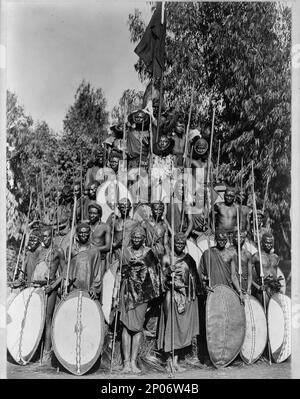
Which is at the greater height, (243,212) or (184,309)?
(243,212)

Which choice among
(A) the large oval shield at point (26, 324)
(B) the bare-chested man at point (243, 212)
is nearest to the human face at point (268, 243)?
(B) the bare-chested man at point (243, 212)

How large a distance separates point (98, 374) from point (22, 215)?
3.95 metres

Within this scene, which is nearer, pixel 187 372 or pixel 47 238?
pixel 187 372

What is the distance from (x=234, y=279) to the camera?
473 inches

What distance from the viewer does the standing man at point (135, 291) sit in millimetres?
11477

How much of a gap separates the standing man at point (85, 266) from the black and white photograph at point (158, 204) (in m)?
0.02

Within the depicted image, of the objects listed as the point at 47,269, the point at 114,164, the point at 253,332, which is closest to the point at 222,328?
the point at 253,332

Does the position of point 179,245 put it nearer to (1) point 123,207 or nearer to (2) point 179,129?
(1) point 123,207

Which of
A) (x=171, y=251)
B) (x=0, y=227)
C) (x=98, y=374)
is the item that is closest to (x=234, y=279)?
(x=171, y=251)

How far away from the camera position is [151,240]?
12148 millimetres

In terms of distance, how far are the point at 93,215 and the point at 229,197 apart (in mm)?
2018

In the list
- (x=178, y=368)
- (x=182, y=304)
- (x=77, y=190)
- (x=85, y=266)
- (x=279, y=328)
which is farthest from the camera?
(x=77, y=190)

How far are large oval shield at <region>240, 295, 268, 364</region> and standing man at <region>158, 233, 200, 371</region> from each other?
2.40 ft

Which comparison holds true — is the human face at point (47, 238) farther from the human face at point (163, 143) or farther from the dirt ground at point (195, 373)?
the human face at point (163, 143)
